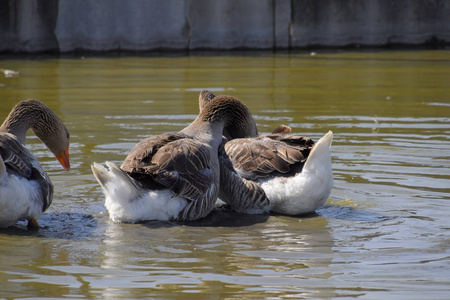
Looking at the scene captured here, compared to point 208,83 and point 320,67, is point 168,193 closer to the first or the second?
point 208,83

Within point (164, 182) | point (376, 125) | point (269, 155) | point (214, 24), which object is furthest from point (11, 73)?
point (164, 182)

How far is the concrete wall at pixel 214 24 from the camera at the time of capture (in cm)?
1681

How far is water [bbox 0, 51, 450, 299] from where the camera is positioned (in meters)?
4.41

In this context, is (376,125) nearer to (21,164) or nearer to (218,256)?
(218,256)

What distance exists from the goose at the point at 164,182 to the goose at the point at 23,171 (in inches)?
19.0

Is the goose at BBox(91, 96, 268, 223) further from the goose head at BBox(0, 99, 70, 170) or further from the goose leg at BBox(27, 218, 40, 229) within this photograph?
the goose head at BBox(0, 99, 70, 170)

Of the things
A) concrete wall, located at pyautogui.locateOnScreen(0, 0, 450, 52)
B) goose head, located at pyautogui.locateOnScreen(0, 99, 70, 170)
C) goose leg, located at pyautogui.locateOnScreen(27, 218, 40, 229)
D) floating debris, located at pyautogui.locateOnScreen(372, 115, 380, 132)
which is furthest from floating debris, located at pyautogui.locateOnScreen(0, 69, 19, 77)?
goose leg, located at pyautogui.locateOnScreen(27, 218, 40, 229)

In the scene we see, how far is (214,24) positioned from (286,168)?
452 inches

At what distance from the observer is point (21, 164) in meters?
5.68

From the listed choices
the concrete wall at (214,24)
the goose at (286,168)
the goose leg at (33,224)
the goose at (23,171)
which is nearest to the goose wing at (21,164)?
the goose at (23,171)

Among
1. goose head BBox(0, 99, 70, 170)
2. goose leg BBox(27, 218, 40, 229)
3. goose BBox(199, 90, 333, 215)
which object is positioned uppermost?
goose head BBox(0, 99, 70, 170)

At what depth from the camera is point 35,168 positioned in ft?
19.2

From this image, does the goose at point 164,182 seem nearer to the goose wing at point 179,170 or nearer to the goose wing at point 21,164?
the goose wing at point 179,170

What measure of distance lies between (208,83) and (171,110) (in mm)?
2447
